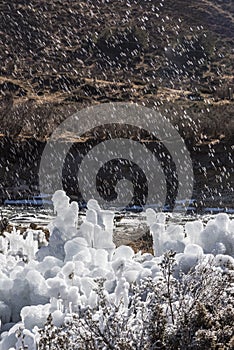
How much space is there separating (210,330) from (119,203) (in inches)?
508

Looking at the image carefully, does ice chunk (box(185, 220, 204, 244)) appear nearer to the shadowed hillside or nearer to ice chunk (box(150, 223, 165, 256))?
ice chunk (box(150, 223, 165, 256))

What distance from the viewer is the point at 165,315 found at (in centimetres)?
278

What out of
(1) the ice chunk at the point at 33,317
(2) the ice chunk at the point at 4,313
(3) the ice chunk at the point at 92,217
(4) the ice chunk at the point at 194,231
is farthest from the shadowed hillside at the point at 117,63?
(1) the ice chunk at the point at 33,317

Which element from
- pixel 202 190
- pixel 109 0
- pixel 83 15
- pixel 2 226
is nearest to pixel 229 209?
pixel 202 190

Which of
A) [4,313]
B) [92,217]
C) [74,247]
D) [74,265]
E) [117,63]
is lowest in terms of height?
[4,313]

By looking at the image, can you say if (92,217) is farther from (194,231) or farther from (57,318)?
(57,318)

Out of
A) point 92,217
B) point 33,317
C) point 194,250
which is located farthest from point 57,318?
point 92,217

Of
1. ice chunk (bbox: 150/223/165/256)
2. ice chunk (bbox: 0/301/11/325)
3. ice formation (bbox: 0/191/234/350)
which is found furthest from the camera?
ice chunk (bbox: 150/223/165/256)

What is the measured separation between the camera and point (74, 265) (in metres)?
3.78

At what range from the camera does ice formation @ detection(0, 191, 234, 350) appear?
127 inches

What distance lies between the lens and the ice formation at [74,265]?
3229mm

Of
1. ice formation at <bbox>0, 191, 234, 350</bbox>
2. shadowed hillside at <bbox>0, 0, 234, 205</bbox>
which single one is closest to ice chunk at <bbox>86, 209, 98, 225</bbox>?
ice formation at <bbox>0, 191, 234, 350</bbox>

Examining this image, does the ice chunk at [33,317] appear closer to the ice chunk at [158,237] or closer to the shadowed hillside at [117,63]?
the ice chunk at [158,237]

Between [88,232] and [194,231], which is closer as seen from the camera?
[194,231]
